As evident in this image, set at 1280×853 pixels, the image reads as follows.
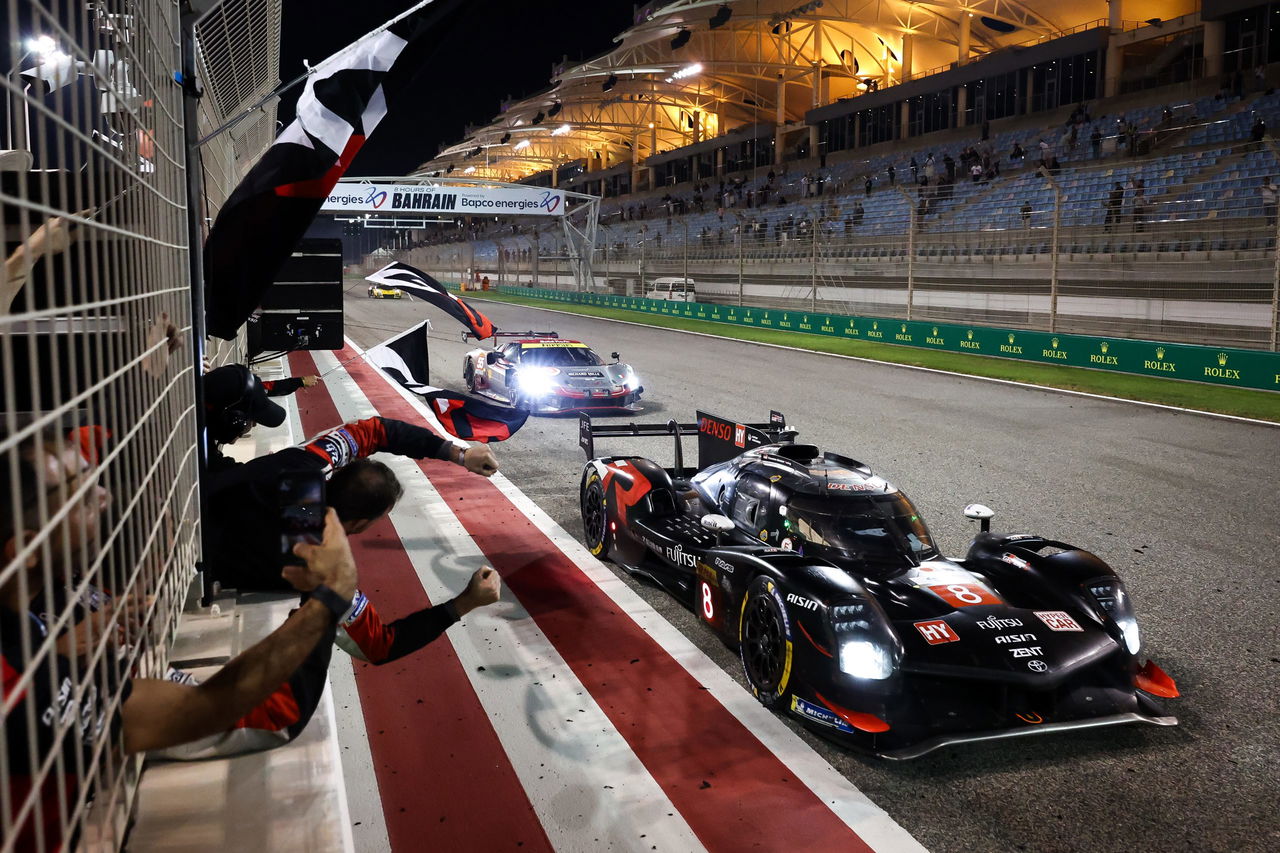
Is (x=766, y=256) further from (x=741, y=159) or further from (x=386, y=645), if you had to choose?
(x=386, y=645)

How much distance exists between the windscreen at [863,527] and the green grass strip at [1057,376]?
34.0 ft

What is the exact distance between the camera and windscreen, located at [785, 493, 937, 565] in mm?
5504

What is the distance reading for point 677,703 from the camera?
5023 millimetres

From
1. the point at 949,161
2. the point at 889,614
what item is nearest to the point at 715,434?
the point at 889,614

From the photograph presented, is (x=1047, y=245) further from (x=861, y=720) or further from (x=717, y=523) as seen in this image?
(x=861, y=720)

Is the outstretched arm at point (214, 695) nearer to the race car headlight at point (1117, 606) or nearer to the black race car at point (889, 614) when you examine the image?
the black race car at point (889, 614)

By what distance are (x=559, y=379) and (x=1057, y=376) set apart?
31.8 ft

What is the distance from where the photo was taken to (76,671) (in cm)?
217

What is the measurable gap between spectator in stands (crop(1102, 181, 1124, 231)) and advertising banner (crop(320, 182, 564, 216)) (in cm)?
1985

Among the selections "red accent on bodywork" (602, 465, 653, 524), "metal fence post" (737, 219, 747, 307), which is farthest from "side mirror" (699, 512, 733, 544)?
"metal fence post" (737, 219, 747, 307)

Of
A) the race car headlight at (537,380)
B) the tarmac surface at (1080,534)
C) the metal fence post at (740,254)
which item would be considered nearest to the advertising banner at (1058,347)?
the metal fence post at (740,254)

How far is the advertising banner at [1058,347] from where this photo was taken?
16.4 meters

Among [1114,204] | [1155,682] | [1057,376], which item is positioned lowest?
[1155,682]

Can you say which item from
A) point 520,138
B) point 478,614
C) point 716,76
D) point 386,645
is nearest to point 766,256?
point 716,76
